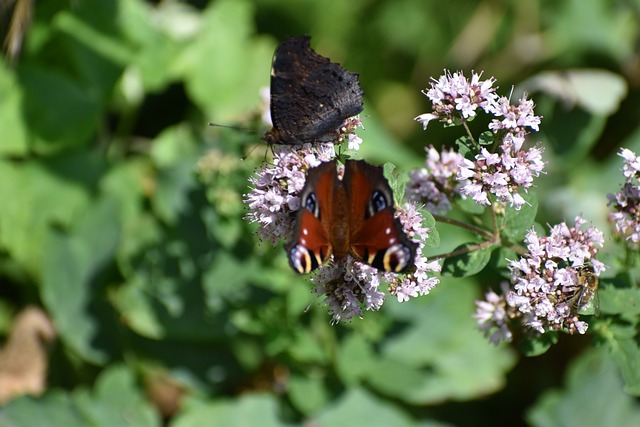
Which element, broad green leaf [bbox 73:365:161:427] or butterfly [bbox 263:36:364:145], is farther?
broad green leaf [bbox 73:365:161:427]

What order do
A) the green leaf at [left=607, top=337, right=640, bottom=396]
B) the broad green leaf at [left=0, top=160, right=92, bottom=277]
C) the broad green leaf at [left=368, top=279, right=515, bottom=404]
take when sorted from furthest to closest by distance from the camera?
the broad green leaf at [left=0, top=160, right=92, bottom=277], the broad green leaf at [left=368, top=279, right=515, bottom=404], the green leaf at [left=607, top=337, right=640, bottom=396]

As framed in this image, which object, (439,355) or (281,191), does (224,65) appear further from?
(281,191)

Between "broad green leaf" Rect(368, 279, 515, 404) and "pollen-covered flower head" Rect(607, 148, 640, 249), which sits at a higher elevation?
"pollen-covered flower head" Rect(607, 148, 640, 249)

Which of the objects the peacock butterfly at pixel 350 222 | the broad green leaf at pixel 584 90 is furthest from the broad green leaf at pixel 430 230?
the broad green leaf at pixel 584 90

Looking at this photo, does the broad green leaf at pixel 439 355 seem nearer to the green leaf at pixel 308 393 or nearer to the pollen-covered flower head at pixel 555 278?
the green leaf at pixel 308 393

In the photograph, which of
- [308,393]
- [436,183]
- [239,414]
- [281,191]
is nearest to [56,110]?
[239,414]

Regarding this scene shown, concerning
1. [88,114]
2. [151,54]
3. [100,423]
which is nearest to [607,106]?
[151,54]

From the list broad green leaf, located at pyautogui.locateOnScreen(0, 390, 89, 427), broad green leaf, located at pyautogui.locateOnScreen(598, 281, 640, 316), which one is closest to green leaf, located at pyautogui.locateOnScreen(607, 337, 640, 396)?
broad green leaf, located at pyautogui.locateOnScreen(598, 281, 640, 316)

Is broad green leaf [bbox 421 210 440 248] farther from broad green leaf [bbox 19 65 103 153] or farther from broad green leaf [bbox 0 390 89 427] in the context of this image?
broad green leaf [bbox 19 65 103 153]
